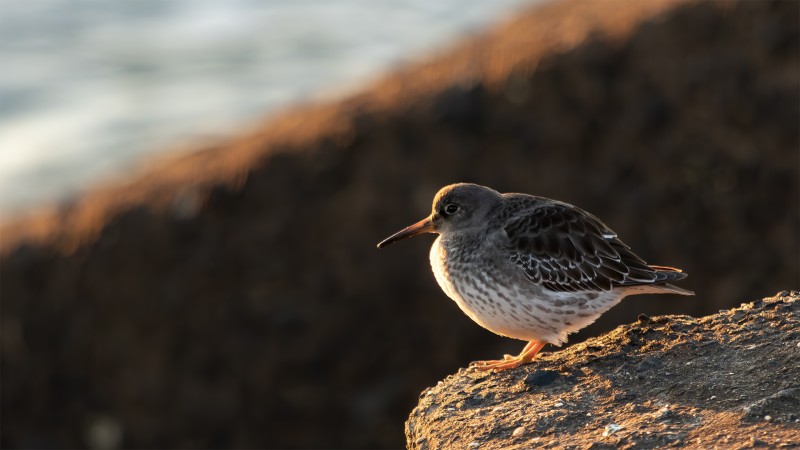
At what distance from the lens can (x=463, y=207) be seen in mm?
9078

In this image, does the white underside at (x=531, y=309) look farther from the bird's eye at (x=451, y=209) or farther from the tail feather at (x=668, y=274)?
the bird's eye at (x=451, y=209)

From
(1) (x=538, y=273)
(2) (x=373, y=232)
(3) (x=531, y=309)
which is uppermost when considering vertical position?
(1) (x=538, y=273)

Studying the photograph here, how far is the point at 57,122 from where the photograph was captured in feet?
77.2

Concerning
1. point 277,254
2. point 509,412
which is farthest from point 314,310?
point 509,412

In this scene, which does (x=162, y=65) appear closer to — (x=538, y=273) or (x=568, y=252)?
(x=568, y=252)

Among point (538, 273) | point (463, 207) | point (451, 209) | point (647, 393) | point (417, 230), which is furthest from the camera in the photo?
point (417, 230)

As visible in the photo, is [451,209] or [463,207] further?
[451,209]

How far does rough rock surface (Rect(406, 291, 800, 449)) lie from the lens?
6438 millimetres

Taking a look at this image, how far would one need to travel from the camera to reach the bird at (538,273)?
8156mm

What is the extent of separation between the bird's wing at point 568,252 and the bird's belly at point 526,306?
0.32ft

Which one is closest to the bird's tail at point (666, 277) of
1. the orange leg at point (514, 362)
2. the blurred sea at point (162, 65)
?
the orange leg at point (514, 362)

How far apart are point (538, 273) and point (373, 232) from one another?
256 inches

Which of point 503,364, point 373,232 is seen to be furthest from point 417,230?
point 373,232

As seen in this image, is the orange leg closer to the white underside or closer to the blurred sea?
the white underside
